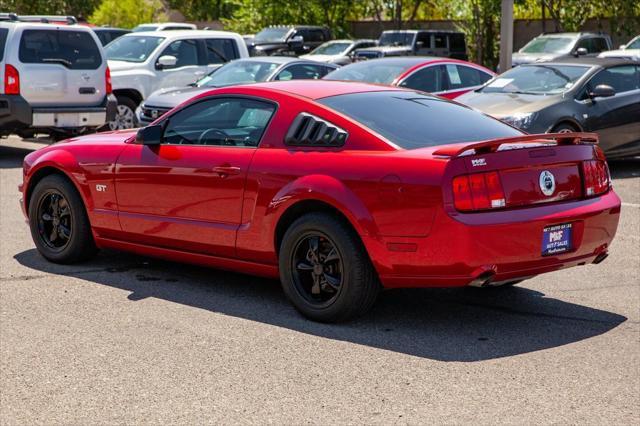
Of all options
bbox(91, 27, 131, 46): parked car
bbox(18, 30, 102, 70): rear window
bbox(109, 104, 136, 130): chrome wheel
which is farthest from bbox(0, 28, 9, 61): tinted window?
bbox(91, 27, 131, 46): parked car

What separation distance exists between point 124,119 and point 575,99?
306 inches

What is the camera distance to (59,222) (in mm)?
8430

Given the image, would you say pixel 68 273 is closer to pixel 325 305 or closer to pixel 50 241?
pixel 50 241

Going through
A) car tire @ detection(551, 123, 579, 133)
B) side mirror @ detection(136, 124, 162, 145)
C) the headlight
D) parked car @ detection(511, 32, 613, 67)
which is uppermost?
side mirror @ detection(136, 124, 162, 145)

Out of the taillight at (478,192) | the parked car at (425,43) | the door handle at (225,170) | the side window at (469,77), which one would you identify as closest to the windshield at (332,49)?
the parked car at (425,43)

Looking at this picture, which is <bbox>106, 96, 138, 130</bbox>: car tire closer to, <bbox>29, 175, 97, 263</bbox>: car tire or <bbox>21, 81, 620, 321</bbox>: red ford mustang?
<bbox>29, 175, 97, 263</bbox>: car tire

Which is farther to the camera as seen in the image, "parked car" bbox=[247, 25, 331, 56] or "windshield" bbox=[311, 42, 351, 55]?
"parked car" bbox=[247, 25, 331, 56]

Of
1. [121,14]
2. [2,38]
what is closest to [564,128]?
[2,38]

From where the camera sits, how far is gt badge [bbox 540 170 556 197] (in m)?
6.50

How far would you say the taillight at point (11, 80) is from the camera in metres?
15.3

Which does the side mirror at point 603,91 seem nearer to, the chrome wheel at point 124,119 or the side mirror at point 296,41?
the chrome wheel at point 124,119

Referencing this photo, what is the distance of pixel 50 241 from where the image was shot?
27.8 ft

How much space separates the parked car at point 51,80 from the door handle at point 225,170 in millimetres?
8757

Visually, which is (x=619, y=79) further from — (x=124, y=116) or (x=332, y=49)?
(x=332, y=49)
